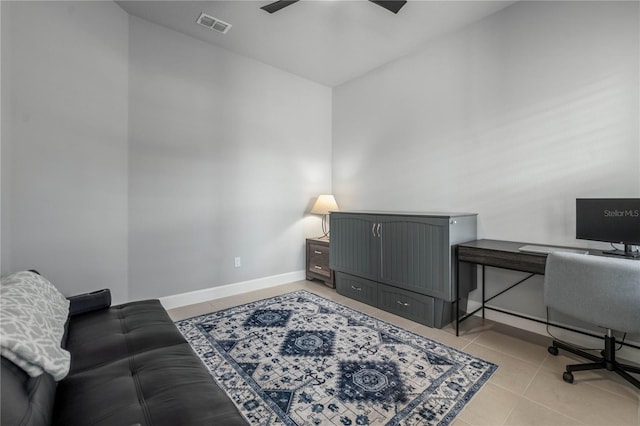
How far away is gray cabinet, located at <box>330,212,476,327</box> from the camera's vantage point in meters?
2.46

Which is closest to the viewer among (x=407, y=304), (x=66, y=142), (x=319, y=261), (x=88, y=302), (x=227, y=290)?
(x=88, y=302)

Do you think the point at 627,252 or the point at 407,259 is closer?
the point at 627,252

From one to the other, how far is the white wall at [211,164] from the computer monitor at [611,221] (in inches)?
117

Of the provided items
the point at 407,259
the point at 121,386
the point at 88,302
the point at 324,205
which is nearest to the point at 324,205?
the point at 324,205

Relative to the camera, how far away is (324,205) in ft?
12.8

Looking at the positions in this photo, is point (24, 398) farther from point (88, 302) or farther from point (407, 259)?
point (407, 259)

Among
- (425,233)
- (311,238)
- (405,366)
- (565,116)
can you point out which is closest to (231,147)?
(311,238)

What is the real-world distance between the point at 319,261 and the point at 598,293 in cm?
279

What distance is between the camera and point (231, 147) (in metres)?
3.37

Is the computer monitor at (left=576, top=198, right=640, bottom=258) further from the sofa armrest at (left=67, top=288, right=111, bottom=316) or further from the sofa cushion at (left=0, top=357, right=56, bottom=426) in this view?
the sofa armrest at (left=67, top=288, right=111, bottom=316)

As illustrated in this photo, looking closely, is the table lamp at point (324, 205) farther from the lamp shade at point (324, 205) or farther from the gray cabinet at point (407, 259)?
the gray cabinet at point (407, 259)

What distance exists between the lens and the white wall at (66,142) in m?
2.08

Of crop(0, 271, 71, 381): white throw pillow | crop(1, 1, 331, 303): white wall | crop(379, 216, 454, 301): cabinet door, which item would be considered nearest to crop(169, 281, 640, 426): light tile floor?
crop(379, 216, 454, 301): cabinet door

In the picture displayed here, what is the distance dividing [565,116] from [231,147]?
3.26m
